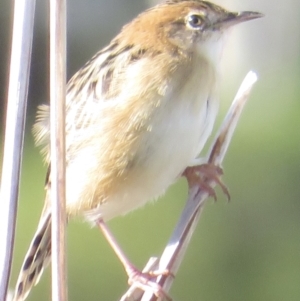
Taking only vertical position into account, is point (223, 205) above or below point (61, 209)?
above

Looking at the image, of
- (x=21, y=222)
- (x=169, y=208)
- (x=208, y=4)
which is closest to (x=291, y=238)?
(x=169, y=208)

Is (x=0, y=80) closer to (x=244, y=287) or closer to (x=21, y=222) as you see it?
(x=21, y=222)

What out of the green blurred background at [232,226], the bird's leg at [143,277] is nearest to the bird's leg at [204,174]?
the bird's leg at [143,277]

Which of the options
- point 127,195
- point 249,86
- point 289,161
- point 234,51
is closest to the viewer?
point 249,86

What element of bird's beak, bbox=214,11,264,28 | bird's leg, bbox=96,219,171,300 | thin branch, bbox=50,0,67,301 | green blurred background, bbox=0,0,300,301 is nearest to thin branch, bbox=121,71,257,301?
bird's leg, bbox=96,219,171,300

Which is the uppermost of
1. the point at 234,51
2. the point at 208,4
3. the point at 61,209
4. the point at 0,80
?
the point at 234,51

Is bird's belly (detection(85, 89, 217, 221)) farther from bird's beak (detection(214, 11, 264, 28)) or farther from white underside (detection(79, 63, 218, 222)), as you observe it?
bird's beak (detection(214, 11, 264, 28))

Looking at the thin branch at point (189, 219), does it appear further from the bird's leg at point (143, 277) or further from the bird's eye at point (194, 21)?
the bird's eye at point (194, 21)
